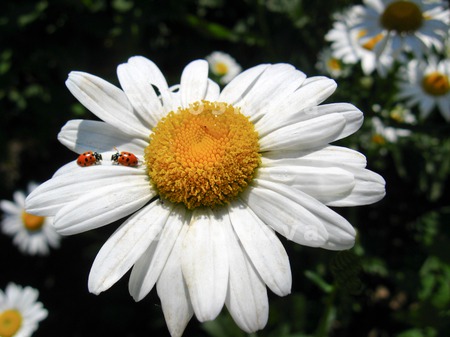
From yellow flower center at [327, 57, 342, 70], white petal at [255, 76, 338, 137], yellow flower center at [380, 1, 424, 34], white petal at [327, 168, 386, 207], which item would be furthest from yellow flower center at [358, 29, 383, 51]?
white petal at [327, 168, 386, 207]

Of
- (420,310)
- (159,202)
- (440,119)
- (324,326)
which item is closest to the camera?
(159,202)

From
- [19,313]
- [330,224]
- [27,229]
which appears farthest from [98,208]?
[27,229]

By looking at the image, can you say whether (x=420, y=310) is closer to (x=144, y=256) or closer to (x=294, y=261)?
(x=294, y=261)

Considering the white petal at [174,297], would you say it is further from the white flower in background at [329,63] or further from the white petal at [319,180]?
the white flower in background at [329,63]

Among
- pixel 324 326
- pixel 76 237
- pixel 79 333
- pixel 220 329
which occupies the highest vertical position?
pixel 324 326

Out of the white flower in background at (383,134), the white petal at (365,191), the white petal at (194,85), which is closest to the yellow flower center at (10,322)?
the white petal at (194,85)

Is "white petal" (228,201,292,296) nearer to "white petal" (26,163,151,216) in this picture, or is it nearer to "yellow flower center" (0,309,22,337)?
"white petal" (26,163,151,216)

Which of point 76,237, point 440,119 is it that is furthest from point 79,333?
point 440,119
